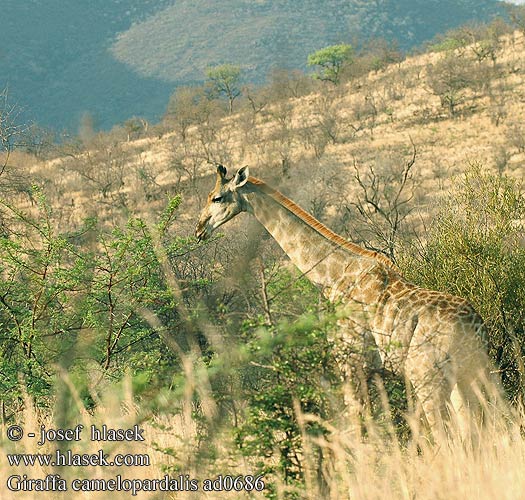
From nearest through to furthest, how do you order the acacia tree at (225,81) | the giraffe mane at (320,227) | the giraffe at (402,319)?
1. the giraffe at (402,319)
2. the giraffe mane at (320,227)
3. the acacia tree at (225,81)

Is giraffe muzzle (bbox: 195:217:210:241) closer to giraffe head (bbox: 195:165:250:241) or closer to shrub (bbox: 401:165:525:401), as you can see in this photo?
giraffe head (bbox: 195:165:250:241)

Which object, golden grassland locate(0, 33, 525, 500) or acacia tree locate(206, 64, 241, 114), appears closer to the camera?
golden grassland locate(0, 33, 525, 500)

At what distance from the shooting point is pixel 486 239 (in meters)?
8.12

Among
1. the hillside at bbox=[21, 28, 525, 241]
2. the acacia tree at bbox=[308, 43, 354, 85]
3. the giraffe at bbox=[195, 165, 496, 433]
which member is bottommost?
the giraffe at bbox=[195, 165, 496, 433]

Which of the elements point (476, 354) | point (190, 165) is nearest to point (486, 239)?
point (476, 354)

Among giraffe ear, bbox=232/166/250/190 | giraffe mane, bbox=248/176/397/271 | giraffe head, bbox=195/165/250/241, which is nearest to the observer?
giraffe mane, bbox=248/176/397/271

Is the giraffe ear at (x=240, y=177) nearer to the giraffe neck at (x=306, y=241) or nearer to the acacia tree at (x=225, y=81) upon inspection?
the giraffe neck at (x=306, y=241)

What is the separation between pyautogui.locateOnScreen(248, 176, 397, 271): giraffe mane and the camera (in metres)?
6.47

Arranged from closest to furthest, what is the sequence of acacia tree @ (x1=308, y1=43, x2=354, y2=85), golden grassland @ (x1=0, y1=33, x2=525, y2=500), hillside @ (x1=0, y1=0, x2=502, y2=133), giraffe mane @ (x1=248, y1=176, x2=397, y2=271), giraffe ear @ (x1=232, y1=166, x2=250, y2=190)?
golden grassland @ (x1=0, y1=33, x2=525, y2=500) < giraffe mane @ (x1=248, y1=176, x2=397, y2=271) < giraffe ear @ (x1=232, y1=166, x2=250, y2=190) < acacia tree @ (x1=308, y1=43, x2=354, y2=85) < hillside @ (x1=0, y1=0, x2=502, y2=133)

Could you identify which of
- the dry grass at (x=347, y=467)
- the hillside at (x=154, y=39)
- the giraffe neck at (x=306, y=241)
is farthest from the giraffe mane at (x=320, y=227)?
the hillside at (x=154, y=39)

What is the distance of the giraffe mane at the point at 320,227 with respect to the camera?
647 centimetres

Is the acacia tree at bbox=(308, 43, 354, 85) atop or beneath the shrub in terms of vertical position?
atop

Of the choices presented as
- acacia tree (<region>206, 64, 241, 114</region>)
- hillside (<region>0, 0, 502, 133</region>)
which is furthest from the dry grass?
hillside (<region>0, 0, 502, 133</region>)

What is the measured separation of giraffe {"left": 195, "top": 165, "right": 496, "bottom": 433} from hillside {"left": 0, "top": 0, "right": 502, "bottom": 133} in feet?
334
